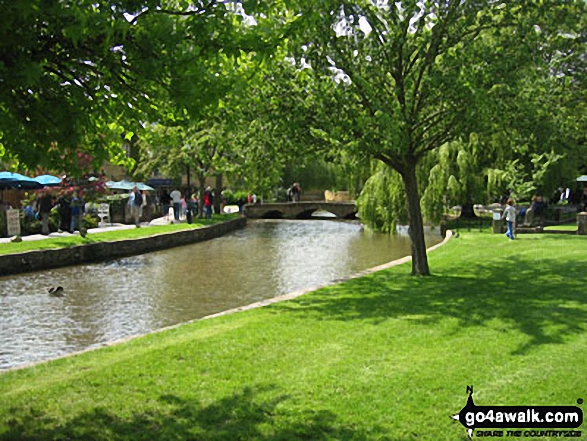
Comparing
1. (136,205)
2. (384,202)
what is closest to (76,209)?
(136,205)

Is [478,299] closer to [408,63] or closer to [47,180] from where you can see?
[408,63]

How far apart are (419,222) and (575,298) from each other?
433 centimetres

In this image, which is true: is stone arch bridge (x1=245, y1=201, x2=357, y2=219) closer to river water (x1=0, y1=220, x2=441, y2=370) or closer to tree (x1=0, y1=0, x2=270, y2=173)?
river water (x1=0, y1=220, x2=441, y2=370)

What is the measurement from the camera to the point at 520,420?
5277 millimetres

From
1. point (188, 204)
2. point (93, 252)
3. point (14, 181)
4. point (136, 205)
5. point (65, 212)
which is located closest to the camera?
point (93, 252)

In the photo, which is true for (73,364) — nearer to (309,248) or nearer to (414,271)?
(414,271)

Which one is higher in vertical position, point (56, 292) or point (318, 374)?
point (318, 374)

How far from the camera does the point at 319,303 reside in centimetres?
1108

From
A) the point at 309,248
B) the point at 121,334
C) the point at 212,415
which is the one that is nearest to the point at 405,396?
the point at 212,415

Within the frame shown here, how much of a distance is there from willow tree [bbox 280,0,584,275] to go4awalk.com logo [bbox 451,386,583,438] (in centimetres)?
660

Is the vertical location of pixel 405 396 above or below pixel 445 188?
below

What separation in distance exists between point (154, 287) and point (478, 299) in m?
8.80

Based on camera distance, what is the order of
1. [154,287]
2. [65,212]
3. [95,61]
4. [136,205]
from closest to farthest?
1. [95,61]
2. [154,287]
3. [65,212]
4. [136,205]

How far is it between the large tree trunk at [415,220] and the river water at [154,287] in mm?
3441
